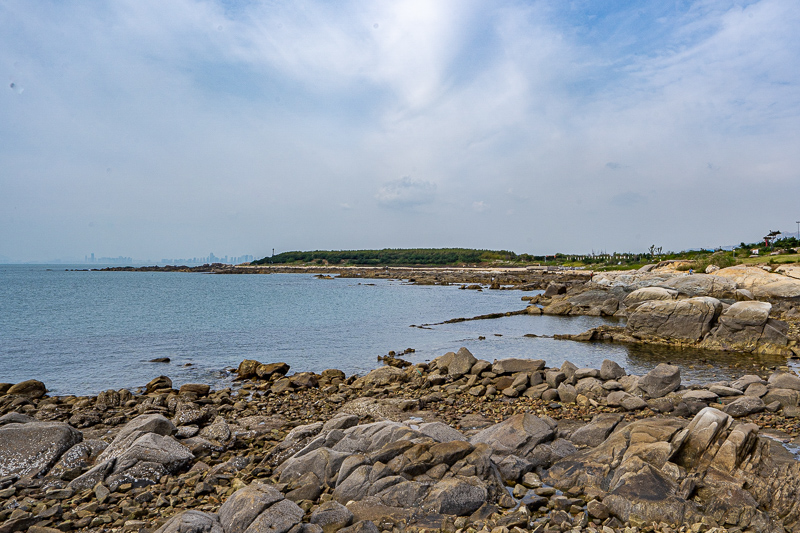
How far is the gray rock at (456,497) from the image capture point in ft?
28.5

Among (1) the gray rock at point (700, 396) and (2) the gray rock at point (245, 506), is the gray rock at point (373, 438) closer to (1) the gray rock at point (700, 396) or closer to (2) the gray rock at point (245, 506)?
(2) the gray rock at point (245, 506)

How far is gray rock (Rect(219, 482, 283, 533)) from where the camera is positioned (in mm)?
7898

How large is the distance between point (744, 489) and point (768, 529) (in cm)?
88

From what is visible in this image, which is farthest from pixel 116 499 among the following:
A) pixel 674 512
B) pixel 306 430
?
pixel 674 512

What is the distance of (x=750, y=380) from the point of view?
17.6m

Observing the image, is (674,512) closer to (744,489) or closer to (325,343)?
(744,489)

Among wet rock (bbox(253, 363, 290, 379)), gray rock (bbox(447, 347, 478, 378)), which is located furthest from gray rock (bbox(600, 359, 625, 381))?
wet rock (bbox(253, 363, 290, 379))

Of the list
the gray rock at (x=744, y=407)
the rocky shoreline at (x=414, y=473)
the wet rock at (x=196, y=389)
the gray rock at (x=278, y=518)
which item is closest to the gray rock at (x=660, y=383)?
the rocky shoreline at (x=414, y=473)

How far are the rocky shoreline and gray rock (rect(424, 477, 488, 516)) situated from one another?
0.02m

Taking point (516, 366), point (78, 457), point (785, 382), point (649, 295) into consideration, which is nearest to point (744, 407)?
point (785, 382)

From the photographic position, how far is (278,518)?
7957 mm

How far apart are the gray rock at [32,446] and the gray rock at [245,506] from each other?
→ 5.63 meters


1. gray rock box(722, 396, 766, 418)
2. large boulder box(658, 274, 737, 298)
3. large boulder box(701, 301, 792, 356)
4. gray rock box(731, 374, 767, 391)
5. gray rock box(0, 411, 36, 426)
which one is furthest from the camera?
large boulder box(658, 274, 737, 298)

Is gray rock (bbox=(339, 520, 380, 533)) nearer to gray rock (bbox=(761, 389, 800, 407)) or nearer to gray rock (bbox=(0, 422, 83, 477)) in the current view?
gray rock (bbox=(0, 422, 83, 477))
